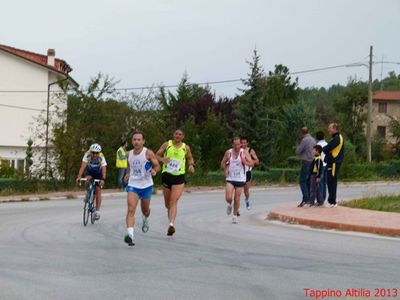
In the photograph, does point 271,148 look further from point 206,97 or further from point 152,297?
point 152,297

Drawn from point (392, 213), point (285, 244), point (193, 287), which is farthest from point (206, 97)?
point (193, 287)

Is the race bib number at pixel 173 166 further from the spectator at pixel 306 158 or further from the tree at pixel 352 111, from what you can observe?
the tree at pixel 352 111

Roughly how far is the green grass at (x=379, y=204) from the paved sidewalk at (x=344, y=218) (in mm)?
511

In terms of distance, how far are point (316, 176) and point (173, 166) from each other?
5.86m

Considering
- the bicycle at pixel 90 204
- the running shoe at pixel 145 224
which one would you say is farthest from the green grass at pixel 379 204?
the bicycle at pixel 90 204

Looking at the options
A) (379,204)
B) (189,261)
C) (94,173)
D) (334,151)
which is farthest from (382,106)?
(189,261)

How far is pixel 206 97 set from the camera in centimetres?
5700

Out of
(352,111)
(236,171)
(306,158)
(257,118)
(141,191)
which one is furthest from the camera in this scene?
(352,111)

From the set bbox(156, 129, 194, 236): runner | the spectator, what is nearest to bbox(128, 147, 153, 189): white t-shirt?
bbox(156, 129, 194, 236): runner

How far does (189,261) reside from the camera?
34.7ft

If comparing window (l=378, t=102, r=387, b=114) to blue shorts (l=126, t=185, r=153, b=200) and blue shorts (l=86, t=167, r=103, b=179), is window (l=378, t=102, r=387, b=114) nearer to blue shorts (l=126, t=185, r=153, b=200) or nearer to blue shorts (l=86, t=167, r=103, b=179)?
blue shorts (l=86, t=167, r=103, b=179)

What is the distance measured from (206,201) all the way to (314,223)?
324 inches

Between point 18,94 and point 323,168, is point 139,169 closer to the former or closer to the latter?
point 323,168

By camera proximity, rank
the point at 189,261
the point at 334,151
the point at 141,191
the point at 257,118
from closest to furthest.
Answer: the point at 189,261 < the point at 141,191 < the point at 334,151 < the point at 257,118
